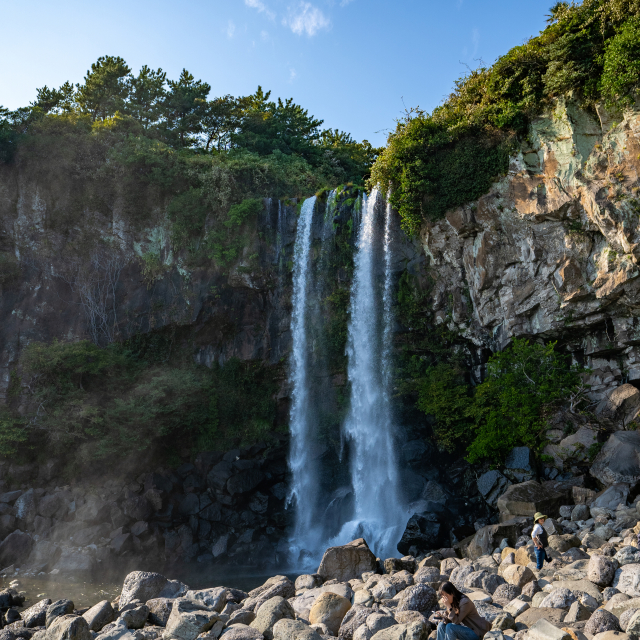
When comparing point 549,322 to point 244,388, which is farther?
point 244,388

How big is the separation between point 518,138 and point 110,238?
18224mm

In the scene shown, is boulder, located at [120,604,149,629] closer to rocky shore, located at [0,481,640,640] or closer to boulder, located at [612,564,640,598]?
rocky shore, located at [0,481,640,640]

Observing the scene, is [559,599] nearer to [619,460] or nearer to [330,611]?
[330,611]

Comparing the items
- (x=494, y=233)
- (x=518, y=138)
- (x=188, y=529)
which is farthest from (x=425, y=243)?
(x=188, y=529)

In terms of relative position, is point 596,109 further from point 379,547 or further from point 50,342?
point 50,342

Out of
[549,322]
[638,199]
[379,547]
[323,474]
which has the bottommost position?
[379,547]

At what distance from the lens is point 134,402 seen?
19719 millimetres

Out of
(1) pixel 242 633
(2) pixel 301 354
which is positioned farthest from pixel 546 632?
(2) pixel 301 354

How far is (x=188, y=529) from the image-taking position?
18.3 m

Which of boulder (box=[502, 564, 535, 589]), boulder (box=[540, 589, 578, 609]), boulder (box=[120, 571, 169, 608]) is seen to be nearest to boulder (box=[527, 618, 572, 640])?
boulder (box=[540, 589, 578, 609])

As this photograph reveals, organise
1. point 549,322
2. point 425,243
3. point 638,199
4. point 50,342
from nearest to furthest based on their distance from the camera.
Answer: point 638,199
point 549,322
point 425,243
point 50,342

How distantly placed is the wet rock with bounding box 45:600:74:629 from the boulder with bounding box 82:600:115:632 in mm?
810

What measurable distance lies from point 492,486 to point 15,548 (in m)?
15.7

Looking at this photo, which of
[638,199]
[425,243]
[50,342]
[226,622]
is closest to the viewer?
[226,622]
